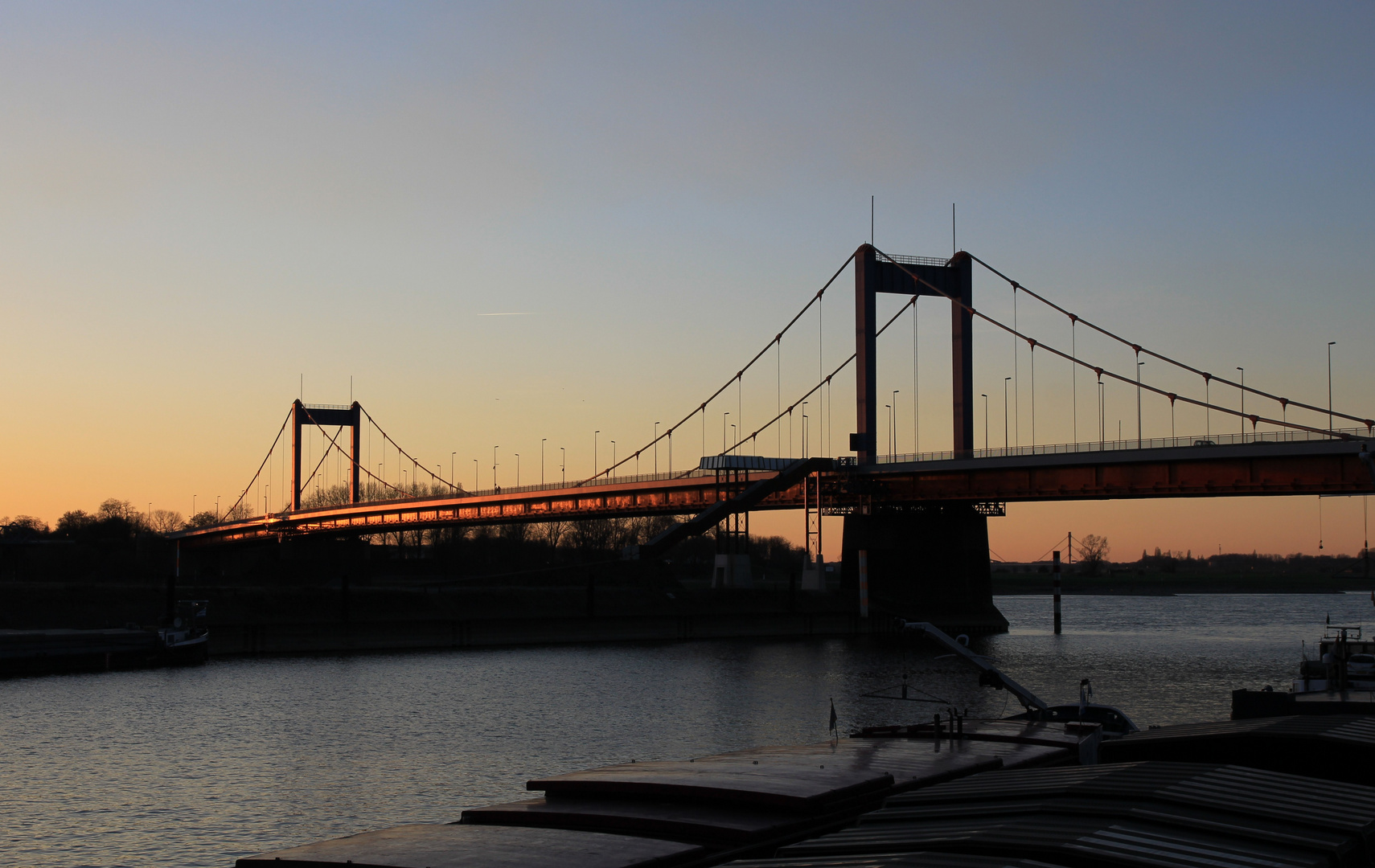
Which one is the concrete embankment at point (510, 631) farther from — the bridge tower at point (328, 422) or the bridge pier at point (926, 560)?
the bridge tower at point (328, 422)

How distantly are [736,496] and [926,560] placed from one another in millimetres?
16197

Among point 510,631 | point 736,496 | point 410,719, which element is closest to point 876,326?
point 736,496

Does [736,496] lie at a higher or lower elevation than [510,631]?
higher

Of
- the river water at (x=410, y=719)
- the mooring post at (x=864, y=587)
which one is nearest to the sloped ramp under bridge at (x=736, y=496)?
the mooring post at (x=864, y=587)

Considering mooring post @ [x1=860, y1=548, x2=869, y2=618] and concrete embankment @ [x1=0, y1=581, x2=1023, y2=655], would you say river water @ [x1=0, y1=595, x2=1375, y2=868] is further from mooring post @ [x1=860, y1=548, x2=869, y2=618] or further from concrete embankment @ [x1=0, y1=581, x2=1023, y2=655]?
mooring post @ [x1=860, y1=548, x2=869, y2=618]

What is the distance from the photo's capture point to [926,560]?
97.3m

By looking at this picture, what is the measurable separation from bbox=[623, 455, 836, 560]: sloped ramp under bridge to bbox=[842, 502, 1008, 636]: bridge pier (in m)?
5.88

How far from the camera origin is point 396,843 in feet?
43.5

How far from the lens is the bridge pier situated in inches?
3831

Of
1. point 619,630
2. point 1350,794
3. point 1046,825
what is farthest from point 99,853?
point 619,630

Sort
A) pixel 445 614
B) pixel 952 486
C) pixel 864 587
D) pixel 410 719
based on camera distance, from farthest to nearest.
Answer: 1. pixel 864 587
2. pixel 445 614
3. pixel 952 486
4. pixel 410 719

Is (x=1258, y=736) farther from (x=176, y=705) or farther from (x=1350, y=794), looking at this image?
(x=176, y=705)

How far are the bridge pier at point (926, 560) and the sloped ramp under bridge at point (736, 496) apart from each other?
5878 millimetres

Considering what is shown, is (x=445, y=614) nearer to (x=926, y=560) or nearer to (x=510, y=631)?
(x=510, y=631)
